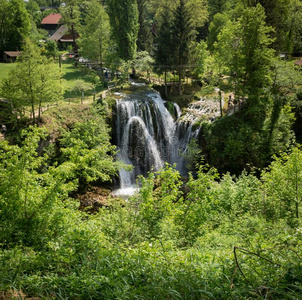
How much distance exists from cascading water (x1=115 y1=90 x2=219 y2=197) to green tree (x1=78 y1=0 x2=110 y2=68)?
351 inches

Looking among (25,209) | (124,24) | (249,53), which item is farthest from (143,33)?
(25,209)

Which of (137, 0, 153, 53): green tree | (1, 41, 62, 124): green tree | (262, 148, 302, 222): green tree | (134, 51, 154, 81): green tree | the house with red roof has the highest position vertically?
the house with red roof

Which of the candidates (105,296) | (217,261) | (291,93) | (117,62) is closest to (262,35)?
(291,93)

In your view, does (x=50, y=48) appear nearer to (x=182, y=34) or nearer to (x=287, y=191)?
(x=182, y=34)

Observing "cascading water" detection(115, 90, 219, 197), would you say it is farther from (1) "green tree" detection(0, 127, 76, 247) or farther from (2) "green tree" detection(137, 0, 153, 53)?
(2) "green tree" detection(137, 0, 153, 53)

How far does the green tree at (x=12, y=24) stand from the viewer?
40.7 m

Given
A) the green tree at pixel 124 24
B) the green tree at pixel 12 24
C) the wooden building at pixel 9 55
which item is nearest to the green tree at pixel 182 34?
the green tree at pixel 124 24

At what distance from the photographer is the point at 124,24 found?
1144 inches

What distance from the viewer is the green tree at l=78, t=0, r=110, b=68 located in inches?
1158

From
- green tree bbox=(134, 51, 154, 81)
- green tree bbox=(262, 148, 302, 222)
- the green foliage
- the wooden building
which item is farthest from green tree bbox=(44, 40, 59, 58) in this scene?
green tree bbox=(262, 148, 302, 222)

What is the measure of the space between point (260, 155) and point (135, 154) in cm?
989

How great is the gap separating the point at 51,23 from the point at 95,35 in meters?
40.4

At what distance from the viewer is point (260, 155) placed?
2098 centimetres

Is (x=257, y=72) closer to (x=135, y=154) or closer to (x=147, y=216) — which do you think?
(x=135, y=154)
